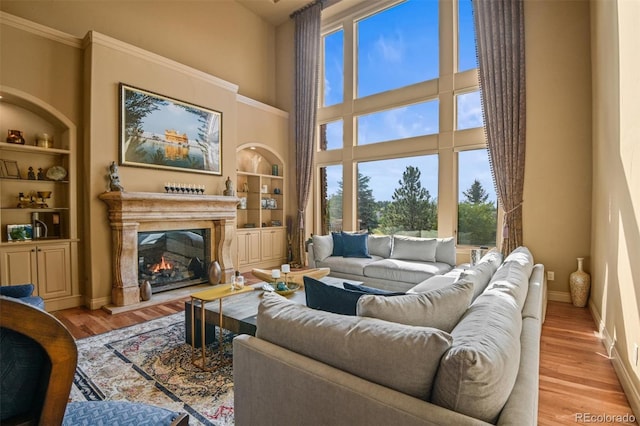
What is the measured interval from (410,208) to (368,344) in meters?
5.08

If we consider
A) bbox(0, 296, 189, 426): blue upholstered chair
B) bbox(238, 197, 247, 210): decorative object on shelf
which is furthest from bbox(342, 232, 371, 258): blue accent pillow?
bbox(0, 296, 189, 426): blue upholstered chair

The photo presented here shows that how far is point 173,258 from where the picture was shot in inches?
202

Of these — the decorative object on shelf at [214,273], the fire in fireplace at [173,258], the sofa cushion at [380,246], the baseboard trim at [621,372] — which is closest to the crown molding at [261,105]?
the fire in fireplace at [173,258]

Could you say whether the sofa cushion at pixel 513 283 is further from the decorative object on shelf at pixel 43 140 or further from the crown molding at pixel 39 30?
the crown molding at pixel 39 30

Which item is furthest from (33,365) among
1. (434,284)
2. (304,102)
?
(304,102)

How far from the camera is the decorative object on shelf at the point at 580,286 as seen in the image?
158 inches

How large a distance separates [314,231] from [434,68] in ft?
13.4

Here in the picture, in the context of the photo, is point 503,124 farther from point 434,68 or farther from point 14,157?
point 14,157

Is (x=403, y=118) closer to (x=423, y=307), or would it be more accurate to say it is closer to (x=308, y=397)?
(x=423, y=307)

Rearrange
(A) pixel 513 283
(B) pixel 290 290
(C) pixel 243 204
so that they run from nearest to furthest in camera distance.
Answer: (A) pixel 513 283 < (B) pixel 290 290 < (C) pixel 243 204

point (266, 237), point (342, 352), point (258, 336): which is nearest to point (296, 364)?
point (342, 352)

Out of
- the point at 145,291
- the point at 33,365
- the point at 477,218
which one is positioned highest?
the point at 477,218

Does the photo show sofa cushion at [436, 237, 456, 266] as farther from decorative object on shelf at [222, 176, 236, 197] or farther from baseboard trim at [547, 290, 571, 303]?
decorative object on shelf at [222, 176, 236, 197]

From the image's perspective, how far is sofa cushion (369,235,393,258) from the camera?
209 inches
